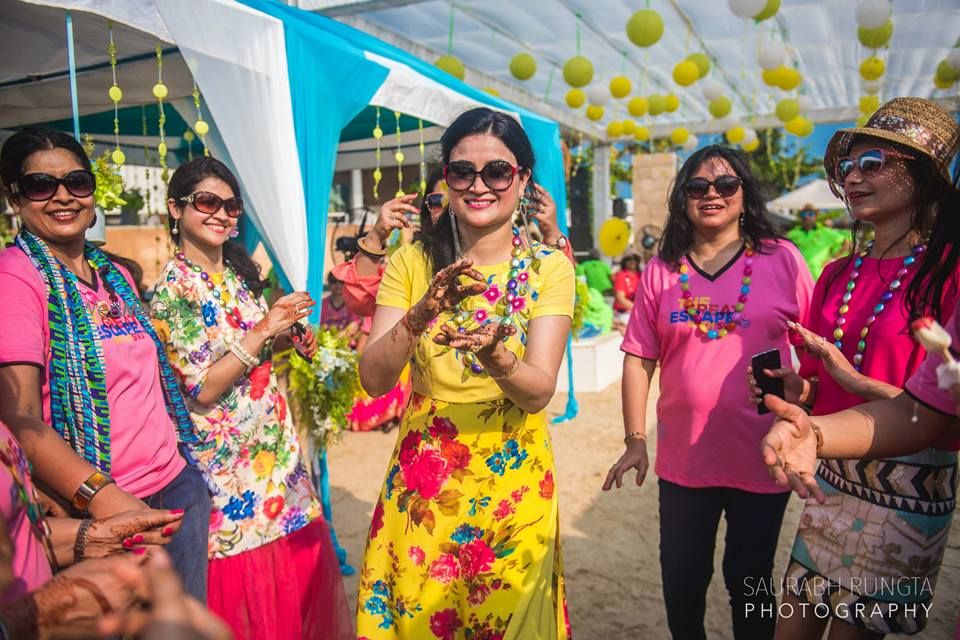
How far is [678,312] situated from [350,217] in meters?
10.4

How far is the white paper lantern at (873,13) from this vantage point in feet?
21.3

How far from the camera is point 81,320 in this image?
1.82 meters

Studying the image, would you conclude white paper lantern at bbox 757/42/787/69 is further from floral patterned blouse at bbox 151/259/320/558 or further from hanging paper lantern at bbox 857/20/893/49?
floral patterned blouse at bbox 151/259/320/558

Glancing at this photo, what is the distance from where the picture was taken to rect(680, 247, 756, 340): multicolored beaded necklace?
2.25m

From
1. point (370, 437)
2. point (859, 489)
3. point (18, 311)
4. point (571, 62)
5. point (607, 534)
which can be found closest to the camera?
point (18, 311)

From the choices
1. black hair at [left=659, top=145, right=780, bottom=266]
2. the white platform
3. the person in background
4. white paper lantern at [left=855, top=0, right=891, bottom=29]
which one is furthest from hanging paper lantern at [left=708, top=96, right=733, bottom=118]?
black hair at [left=659, top=145, right=780, bottom=266]

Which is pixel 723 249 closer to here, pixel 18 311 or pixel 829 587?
pixel 829 587

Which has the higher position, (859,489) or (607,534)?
(859,489)

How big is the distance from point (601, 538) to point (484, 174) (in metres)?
2.84

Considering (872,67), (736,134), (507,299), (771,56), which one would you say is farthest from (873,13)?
(507,299)

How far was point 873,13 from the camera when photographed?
6.55 meters

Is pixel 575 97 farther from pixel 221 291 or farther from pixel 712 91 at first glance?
pixel 221 291

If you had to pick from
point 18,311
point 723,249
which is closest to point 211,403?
point 18,311

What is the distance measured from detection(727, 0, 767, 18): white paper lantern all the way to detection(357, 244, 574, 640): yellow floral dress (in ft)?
19.2
